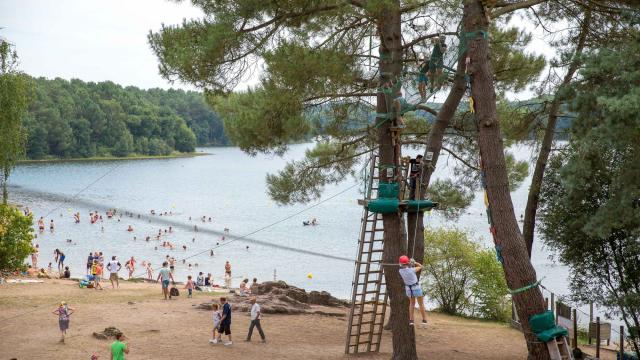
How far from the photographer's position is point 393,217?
1559 cm

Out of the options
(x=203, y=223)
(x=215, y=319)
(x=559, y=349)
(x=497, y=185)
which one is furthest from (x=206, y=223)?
(x=559, y=349)

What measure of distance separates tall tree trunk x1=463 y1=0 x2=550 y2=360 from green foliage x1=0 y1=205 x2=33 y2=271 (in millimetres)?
21105

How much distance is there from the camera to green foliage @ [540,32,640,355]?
11.0 metres

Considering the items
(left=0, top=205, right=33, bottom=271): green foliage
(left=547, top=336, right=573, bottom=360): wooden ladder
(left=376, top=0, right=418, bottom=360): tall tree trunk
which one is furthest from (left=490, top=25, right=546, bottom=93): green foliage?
(left=0, top=205, right=33, bottom=271): green foliage

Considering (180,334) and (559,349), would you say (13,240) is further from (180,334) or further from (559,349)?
(559,349)

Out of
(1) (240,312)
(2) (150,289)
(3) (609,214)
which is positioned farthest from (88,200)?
(3) (609,214)

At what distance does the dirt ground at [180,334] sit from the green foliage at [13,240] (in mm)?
4188

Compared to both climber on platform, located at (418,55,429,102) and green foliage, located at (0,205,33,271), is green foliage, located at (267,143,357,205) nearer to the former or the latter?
climber on platform, located at (418,55,429,102)

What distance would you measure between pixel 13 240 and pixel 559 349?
22.7 metres

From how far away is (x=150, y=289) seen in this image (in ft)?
95.0

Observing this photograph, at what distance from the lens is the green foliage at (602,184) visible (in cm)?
1102

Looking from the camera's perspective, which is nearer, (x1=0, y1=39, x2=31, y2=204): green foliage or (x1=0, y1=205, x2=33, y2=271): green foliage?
(x1=0, y1=39, x2=31, y2=204): green foliage

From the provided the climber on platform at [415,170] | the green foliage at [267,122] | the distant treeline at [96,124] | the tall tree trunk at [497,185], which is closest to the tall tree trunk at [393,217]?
the climber on platform at [415,170]

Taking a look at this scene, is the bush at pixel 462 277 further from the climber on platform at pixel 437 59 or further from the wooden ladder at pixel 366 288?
the climber on platform at pixel 437 59
